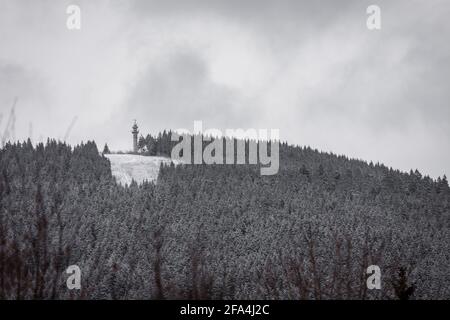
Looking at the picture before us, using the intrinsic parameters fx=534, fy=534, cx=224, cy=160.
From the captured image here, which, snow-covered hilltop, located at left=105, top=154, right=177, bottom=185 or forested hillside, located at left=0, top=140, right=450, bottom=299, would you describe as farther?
snow-covered hilltop, located at left=105, top=154, right=177, bottom=185

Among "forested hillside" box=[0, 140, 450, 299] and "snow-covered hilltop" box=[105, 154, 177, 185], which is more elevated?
"snow-covered hilltop" box=[105, 154, 177, 185]

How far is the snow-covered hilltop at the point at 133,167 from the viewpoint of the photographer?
418ft

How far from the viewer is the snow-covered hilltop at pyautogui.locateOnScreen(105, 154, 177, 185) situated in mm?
127375

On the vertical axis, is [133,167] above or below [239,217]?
above

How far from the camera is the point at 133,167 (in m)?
132

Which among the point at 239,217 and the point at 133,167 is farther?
the point at 133,167

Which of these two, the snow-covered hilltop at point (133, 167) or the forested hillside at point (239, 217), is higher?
the snow-covered hilltop at point (133, 167)

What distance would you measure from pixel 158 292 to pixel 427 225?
414ft

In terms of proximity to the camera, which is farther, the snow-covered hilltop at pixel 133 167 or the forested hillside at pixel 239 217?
the snow-covered hilltop at pixel 133 167

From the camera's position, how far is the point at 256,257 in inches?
3691
